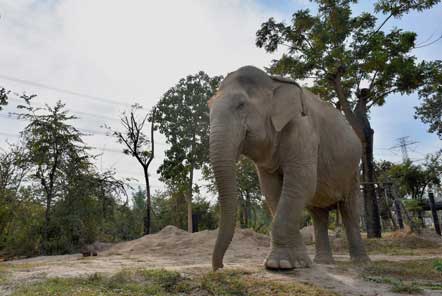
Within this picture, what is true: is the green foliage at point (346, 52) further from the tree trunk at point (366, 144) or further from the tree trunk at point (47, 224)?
the tree trunk at point (47, 224)

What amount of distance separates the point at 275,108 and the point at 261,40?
12.4 meters

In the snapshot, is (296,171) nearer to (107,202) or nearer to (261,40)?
(261,40)

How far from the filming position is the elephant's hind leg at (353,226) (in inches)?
270

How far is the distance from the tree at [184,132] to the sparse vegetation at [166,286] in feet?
76.0

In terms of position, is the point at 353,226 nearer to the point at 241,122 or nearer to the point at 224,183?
the point at 241,122

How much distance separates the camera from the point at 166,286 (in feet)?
12.5

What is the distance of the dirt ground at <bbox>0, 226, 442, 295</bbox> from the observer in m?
4.26

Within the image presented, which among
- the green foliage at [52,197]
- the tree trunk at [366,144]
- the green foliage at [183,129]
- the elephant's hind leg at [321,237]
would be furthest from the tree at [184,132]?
the elephant's hind leg at [321,237]

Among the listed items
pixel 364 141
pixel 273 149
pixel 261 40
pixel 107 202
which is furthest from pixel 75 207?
pixel 273 149

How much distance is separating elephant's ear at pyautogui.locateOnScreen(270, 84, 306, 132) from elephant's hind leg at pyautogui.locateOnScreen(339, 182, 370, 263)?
7.70 feet

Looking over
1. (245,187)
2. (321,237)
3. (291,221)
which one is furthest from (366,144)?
(245,187)

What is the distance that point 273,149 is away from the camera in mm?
5457

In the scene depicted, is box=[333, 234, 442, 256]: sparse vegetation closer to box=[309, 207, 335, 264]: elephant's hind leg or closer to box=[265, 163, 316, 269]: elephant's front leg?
box=[309, 207, 335, 264]: elephant's hind leg

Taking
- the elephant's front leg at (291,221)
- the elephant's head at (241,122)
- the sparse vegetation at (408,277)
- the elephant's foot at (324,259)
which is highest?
the elephant's head at (241,122)
